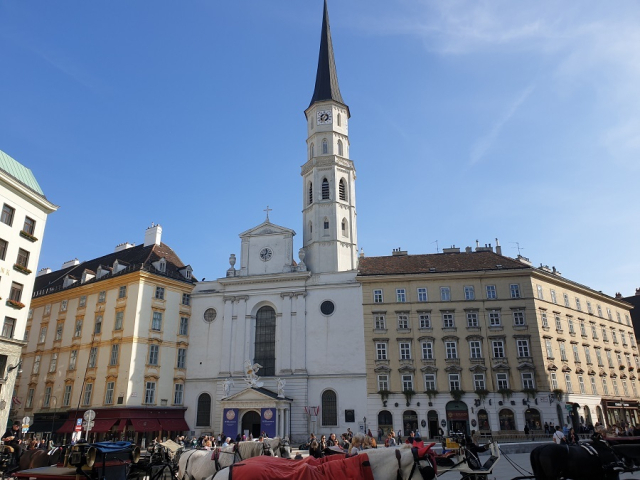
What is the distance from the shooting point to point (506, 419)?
138ft

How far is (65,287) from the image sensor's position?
53.0 m

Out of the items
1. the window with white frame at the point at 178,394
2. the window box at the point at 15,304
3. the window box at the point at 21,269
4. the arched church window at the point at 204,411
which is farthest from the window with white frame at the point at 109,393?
the window box at the point at 21,269

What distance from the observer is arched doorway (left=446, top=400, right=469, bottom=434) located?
4234 centimetres

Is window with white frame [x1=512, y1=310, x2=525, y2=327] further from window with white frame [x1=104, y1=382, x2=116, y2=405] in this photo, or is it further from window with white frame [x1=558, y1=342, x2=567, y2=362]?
window with white frame [x1=104, y1=382, x2=116, y2=405]

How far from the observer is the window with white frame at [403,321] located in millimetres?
45844

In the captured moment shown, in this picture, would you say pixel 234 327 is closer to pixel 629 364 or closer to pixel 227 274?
pixel 227 274

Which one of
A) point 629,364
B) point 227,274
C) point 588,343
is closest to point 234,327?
point 227,274

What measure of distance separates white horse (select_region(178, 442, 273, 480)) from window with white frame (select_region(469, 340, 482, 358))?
3542 centimetres

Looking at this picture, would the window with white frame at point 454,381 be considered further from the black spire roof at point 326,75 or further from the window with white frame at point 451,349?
the black spire roof at point 326,75

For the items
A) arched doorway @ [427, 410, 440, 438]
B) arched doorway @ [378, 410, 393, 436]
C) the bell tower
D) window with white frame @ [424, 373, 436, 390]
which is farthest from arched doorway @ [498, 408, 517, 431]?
the bell tower

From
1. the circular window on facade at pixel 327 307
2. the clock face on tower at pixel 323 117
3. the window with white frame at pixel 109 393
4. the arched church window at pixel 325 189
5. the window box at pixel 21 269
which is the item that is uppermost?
the clock face on tower at pixel 323 117

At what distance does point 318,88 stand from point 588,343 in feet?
129

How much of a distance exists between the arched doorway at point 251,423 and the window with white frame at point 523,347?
76.4 feet

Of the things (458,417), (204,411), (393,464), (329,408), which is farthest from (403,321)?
(393,464)
